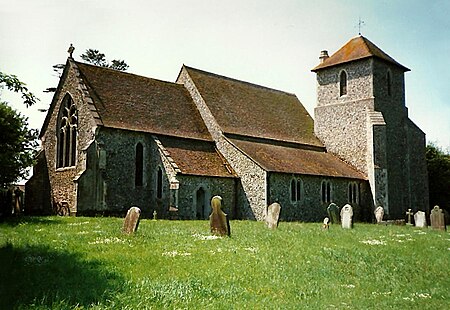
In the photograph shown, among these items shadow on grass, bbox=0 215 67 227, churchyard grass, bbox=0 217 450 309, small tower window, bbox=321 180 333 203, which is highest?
small tower window, bbox=321 180 333 203

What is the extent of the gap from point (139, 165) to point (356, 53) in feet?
60.8

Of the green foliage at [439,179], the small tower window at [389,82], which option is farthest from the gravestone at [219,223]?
the green foliage at [439,179]

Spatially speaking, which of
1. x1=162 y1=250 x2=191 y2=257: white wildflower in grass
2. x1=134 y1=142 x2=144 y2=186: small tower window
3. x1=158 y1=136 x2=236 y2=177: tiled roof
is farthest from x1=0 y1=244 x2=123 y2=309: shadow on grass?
x1=134 y1=142 x2=144 y2=186: small tower window

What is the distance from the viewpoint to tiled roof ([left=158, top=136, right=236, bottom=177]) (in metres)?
26.0

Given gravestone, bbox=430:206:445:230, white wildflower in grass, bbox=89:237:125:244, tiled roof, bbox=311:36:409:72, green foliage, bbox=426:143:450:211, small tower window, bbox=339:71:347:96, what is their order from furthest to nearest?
green foliage, bbox=426:143:450:211
small tower window, bbox=339:71:347:96
tiled roof, bbox=311:36:409:72
gravestone, bbox=430:206:445:230
white wildflower in grass, bbox=89:237:125:244

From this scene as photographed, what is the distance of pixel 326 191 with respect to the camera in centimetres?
3023

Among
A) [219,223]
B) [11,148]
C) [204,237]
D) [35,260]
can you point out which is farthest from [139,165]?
[35,260]

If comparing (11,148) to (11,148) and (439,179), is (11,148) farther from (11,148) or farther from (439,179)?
(439,179)

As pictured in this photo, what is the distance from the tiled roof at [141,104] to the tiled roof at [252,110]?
4.72 ft

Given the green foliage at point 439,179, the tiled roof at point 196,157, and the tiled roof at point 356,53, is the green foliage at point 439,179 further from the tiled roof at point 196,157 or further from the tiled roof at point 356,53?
the tiled roof at point 196,157

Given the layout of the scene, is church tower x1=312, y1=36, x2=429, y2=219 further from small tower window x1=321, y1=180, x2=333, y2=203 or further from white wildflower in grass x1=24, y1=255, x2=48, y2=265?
white wildflower in grass x1=24, y1=255, x2=48, y2=265

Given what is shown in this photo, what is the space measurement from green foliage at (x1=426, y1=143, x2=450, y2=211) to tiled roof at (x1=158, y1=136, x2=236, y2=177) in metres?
20.9

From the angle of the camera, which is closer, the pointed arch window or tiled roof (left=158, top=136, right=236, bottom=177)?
tiled roof (left=158, top=136, right=236, bottom=177)

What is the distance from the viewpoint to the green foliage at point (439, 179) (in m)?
40.1
